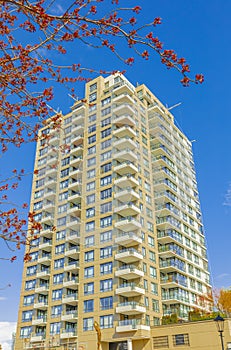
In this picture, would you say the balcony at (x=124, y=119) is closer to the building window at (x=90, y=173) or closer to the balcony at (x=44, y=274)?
the building window at (x=90, y=173)

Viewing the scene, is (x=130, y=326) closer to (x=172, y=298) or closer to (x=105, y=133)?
(x=172, y=298)

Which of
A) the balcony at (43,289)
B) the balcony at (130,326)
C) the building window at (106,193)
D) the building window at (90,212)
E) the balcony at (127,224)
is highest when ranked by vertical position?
the building window at (106,193)

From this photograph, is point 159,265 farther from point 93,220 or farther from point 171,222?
point 93,220

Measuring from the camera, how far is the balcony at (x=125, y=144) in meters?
44.5

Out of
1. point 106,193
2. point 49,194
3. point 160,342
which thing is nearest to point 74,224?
point 106,193

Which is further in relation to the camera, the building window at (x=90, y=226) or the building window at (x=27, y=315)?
the building window at (x=27, y=315)

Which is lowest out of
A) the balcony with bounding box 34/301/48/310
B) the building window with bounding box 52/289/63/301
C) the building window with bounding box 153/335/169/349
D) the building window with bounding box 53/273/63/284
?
the building window with bounding box 153/335/169/349

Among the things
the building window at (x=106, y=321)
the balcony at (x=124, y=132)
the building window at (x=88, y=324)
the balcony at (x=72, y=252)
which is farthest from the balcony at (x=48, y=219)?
the building window at (x=106, y=321)

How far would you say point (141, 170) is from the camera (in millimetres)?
45625

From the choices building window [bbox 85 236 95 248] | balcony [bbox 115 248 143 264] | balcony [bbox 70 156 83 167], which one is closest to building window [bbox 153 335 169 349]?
balcony [bbox 115 248 143 264]

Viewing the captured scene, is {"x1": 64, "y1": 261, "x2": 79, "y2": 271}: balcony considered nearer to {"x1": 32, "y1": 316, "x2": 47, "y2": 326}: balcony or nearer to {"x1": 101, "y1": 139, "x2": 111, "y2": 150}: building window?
{"x1": 32, "y1": 316, "x2": 47, "y2": 326}: balcony

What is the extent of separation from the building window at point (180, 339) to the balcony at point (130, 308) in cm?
395

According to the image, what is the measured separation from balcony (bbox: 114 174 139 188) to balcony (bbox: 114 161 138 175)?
1.24 metres

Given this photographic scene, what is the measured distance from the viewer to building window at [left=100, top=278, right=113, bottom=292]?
124ft
